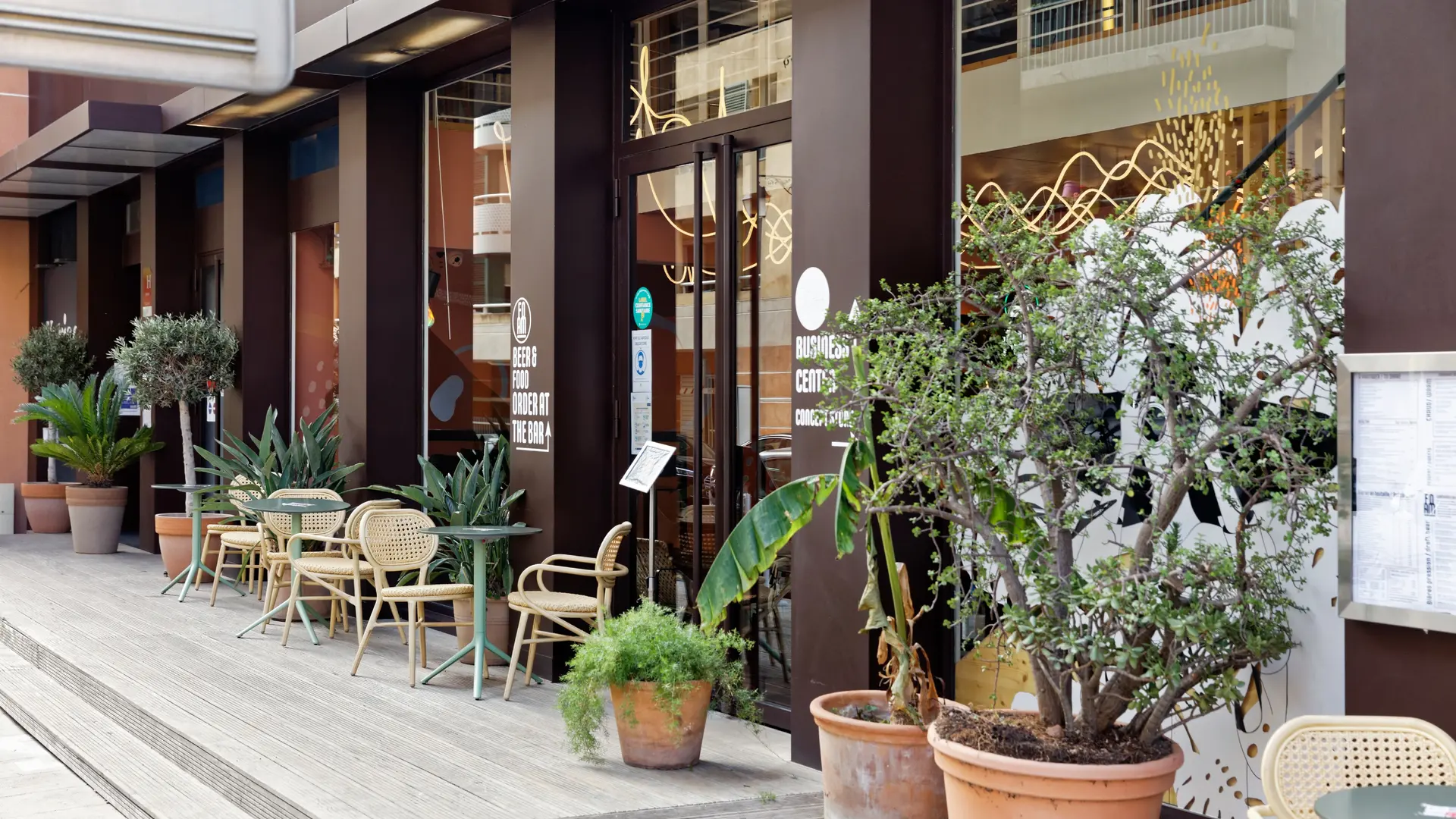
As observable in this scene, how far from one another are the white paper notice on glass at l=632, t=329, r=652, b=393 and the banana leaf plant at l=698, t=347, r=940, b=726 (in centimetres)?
245

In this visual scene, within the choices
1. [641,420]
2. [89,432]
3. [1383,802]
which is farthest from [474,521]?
[89,432]

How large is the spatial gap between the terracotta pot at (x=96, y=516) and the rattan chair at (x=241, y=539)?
2.73 meters

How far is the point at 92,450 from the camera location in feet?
42.1

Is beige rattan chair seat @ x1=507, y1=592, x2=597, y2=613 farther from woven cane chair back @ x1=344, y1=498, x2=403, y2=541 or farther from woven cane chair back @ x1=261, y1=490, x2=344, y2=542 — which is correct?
woven cane chair back @ x1=261, y1=490, x2=344, y2=542

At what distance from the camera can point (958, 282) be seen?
5.22 metres

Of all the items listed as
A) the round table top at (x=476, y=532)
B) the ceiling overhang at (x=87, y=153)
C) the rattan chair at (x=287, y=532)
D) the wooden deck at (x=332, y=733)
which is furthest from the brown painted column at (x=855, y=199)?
the ceiling overhang at (x=87, y=153)

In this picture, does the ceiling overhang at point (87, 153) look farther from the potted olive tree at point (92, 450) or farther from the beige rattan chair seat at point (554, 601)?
the beige rattan chair seat at point (554, 601)

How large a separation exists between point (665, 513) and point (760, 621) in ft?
2.93

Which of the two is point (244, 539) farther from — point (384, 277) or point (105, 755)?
point (105, 755)

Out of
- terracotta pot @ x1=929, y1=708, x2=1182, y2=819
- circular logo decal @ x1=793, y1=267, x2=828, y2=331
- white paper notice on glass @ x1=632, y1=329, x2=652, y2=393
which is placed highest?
circular logo decal @ x1=793, y1=267, x2=828, y2=331

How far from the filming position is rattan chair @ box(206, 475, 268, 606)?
362 inches

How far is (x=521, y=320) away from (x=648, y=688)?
2.95 meters

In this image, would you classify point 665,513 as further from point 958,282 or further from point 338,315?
point 338,315

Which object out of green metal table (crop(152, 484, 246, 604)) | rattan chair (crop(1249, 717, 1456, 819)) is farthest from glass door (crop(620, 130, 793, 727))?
green metal table (crop(152, 484, 246, 604))
